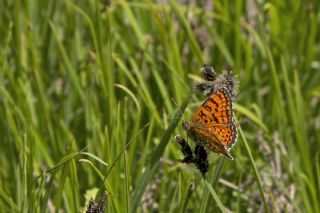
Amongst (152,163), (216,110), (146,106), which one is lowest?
(152,163)

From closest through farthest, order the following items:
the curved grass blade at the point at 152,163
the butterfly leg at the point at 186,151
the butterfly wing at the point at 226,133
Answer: the butterfly leg at the point at 186,151 < the butterfly wing at the point at 226,133 < the curved grass blade at the point at 152,163

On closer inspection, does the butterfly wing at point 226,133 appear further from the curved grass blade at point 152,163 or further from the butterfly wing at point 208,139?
the curved grass blade at point 152,163

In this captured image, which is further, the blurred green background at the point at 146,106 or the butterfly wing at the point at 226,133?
the blurred green background at the point at 146,106

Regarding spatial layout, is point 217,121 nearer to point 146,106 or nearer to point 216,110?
point 216,110

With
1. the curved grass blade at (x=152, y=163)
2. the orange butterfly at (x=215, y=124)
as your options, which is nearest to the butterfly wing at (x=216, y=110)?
the orange butterfly at (x=215, y=124)

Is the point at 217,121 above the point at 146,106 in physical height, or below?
below

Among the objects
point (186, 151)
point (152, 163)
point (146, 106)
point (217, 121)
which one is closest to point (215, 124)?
point (217, 121)

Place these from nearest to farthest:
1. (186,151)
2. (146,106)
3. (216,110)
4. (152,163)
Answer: (186,151) < (216,110) < (152,163) < (146,106)

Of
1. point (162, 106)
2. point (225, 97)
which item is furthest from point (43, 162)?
point (225, 97)
